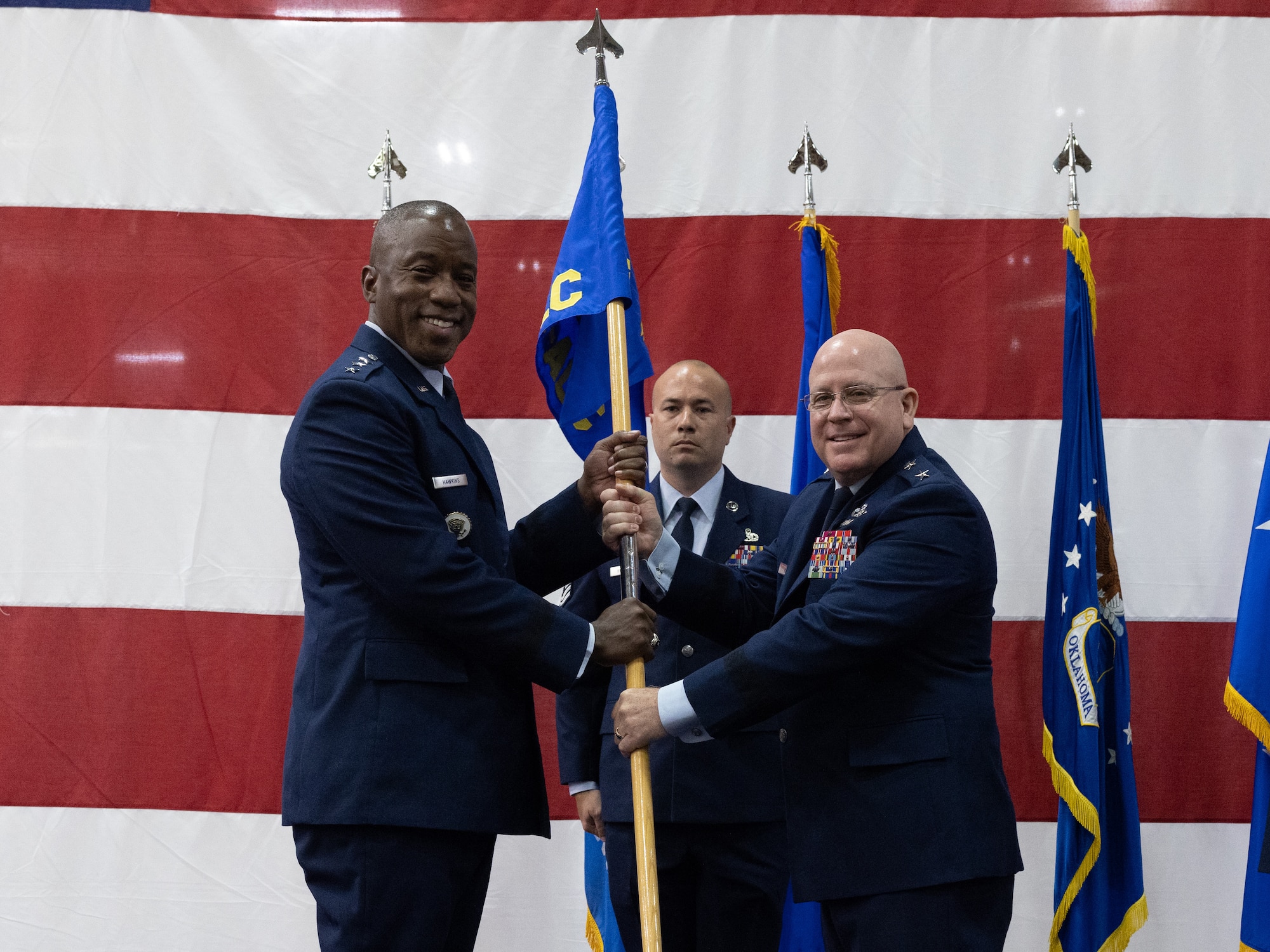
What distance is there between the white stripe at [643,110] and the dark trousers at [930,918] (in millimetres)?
2031

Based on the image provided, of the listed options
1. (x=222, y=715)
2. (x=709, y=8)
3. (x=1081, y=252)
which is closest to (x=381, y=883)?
(x=222, y=715)

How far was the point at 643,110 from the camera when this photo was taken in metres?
3.30

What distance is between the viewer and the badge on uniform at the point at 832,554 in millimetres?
2020

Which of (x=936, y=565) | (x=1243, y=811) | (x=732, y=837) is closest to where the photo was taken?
(x=936, y=565)

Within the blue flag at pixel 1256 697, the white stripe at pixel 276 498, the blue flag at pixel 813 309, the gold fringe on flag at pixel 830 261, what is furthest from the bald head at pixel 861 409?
the blue flag at pixel 1256 697

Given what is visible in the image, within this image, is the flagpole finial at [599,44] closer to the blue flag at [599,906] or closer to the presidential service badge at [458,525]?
the presidential service badge at [458,525]

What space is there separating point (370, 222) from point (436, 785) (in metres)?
2.05

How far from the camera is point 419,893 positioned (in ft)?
5.64

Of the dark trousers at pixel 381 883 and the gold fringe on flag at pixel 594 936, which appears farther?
the gold fringe on flag at pixel 594 936

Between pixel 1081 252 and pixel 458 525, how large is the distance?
74.3 inches

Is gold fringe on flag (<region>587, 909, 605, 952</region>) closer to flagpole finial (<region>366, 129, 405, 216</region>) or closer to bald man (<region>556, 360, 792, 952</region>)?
bald man (<region>556, 360, 792, 952</region>)

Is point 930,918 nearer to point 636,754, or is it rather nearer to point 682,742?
point 636,754

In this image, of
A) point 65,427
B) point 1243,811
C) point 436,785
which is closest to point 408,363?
point 436,785

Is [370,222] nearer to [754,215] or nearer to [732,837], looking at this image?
[754,215]
